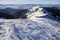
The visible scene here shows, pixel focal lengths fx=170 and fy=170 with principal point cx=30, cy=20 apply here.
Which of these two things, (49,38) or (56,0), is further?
(56,0)

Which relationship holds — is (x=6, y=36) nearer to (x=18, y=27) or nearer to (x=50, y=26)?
(x=18, y=27)

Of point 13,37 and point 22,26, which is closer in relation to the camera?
point 13,37

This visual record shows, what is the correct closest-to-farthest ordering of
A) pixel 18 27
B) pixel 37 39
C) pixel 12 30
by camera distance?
pixel 37 39
pixel 12 30
pixel 18 27

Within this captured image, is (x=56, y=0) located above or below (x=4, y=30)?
below

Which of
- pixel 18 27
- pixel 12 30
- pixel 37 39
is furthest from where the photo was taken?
pixel 18 27

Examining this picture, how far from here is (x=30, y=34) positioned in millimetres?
3396

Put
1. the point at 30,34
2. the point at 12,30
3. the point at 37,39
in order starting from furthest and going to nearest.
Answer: the point at 12,30 < the point at 30,34 < the point at 37,39

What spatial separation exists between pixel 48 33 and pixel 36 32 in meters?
0.25

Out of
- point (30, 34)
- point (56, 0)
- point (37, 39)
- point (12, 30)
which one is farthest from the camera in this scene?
point (56, 0)

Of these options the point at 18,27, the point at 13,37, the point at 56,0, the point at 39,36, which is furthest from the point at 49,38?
the point at 56,0

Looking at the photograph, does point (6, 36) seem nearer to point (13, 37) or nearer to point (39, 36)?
point (13, 37)

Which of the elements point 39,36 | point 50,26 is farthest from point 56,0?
point 39,36

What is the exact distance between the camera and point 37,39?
3143 millimetres

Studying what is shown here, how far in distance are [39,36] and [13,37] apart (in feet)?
1.65
